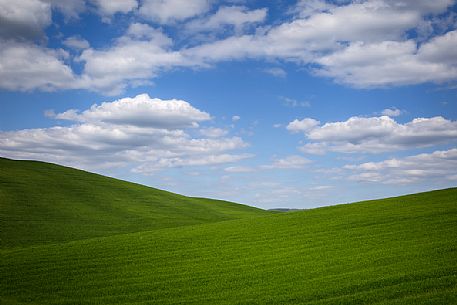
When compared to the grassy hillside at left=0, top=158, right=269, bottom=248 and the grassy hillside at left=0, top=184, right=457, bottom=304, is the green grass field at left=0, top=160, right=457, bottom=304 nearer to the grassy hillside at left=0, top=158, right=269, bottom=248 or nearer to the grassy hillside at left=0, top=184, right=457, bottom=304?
the grassy hillside at left=0, top=184, right=457, bottom=304

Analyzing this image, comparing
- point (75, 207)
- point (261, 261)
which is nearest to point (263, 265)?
point (261, 261)

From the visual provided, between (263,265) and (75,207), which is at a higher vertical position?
(75,207)

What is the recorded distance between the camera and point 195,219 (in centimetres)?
5694

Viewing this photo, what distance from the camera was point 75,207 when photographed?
53656 mm

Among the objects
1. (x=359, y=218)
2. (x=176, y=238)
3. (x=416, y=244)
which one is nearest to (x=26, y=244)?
(x=176, y=238)

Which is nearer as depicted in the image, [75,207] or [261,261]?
[261,261]

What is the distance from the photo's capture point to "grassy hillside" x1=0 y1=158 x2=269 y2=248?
4253 cm

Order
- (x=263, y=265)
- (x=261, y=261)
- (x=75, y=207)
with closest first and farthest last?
(x=263, y=265) < (x=261, y=261) < (x=75, y=207)

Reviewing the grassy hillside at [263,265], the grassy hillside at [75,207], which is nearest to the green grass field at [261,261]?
the grassy hillside at [263,265]

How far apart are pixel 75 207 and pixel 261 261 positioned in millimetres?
35574

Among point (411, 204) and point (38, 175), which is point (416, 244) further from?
point (38, 175)

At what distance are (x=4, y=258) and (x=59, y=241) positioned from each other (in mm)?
9297

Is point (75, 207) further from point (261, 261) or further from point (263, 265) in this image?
point (263, 265)

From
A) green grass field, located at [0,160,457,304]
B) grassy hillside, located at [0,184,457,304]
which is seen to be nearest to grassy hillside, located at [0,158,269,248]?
green grass field, located at [0,160,457,304]
